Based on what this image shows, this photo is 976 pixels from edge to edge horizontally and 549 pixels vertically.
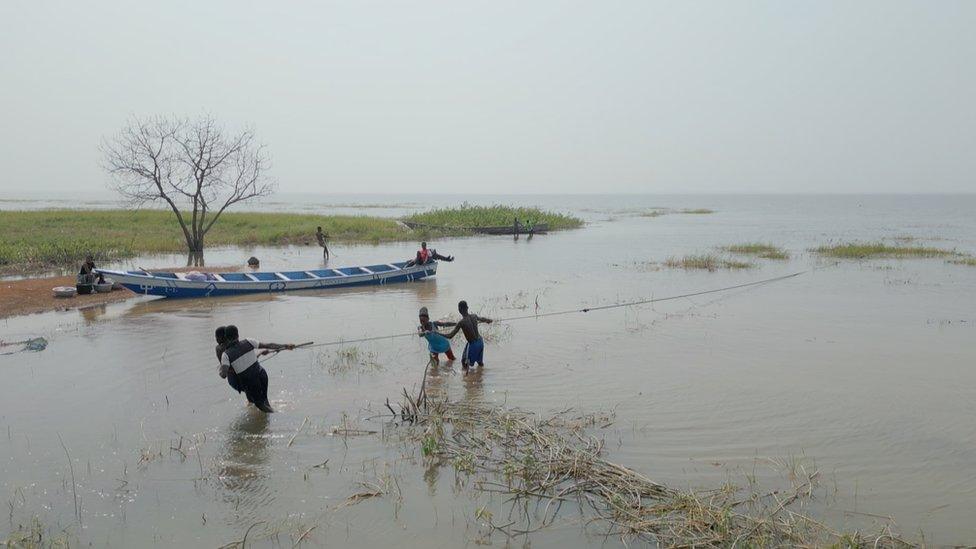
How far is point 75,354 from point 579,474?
32.8 feet

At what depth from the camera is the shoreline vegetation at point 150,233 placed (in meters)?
23.9

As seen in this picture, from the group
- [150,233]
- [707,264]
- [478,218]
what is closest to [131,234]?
[150,233]

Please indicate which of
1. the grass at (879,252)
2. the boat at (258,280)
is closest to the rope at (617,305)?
the grass at (879,252)

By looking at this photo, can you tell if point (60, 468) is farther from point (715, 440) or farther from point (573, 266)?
point (573, 266)

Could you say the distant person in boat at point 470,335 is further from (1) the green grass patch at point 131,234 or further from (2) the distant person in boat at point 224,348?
(1) the green grass patch at point 131,234

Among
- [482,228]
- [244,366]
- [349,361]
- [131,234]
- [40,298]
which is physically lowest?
[349,361]

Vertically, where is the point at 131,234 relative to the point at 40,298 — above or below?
above

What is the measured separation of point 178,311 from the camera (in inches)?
656

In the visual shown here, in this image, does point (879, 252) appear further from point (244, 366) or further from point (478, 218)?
point (244, 366)

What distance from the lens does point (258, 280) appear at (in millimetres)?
19297

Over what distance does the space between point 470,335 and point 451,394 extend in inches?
42.3

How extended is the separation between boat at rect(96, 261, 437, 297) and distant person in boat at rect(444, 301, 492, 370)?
10468 millimetres

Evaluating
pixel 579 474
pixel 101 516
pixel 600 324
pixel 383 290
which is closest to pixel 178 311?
pixel 383 290

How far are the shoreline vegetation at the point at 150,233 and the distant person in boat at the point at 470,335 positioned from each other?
18538 mm
